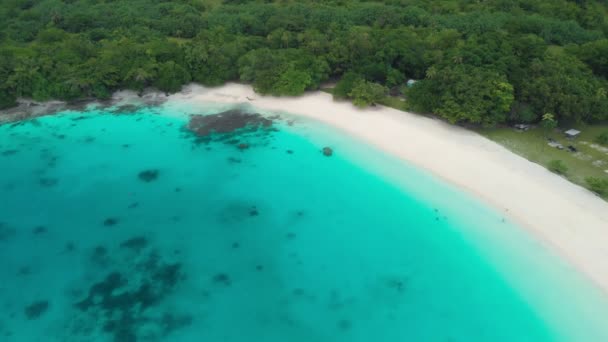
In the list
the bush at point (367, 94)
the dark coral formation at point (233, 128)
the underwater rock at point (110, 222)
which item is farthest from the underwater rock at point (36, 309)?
the bush at point (367, 94)

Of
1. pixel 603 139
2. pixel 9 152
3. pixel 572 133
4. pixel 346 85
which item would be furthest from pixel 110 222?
pixel 603 139

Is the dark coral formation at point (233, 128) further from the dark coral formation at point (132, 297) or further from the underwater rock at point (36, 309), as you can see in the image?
the underwater rock at point (36, 309)

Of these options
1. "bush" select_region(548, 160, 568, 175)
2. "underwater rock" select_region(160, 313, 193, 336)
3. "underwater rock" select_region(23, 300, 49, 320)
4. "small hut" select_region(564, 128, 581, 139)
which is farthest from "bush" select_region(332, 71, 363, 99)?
"underwater rock" select_region(23, 300, 49, 320)

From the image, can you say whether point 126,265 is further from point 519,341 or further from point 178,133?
point 519,341

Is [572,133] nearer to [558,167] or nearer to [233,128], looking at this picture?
[558,167]

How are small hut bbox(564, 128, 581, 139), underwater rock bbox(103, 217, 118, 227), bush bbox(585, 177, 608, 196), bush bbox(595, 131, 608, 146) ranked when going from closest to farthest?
1. bush bbox(585, 177, 608, 196)
2. underwater rock bbox(103, 217, 118, 227)
3. bush bbox(595, 131, 608, 146)
4. small hut bbox(564, 128, 581, 139)

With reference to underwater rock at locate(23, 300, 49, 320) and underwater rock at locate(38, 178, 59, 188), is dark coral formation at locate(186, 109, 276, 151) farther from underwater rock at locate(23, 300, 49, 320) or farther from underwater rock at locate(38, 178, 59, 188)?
underwater rock at locate(23, 300, 49, 320)
